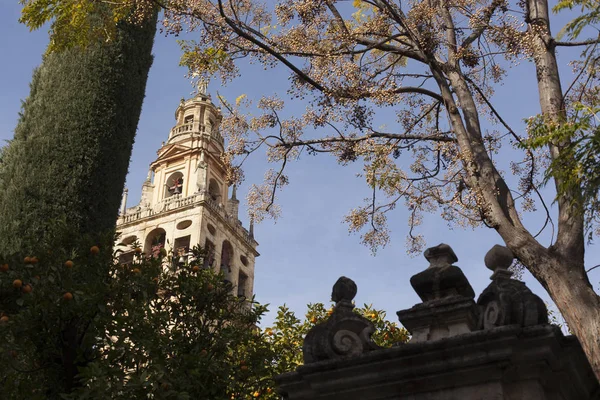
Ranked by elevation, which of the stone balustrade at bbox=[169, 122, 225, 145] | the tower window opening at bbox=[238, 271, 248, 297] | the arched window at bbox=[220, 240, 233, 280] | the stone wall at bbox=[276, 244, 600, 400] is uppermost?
the stone balustrade at bbox=[169, 122, 225, 145]

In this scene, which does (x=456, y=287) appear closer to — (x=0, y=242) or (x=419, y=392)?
(x=419, y=392)

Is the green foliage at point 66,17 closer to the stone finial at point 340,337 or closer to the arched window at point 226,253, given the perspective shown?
the stone finial at point 340,337

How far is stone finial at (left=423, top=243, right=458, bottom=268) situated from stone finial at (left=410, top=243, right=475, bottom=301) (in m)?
0.02

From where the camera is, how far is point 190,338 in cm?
1070

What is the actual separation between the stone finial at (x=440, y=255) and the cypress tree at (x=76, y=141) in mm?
9219

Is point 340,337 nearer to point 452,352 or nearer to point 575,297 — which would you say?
point 452,352

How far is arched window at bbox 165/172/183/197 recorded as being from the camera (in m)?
53.8

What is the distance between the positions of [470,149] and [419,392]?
4584mm

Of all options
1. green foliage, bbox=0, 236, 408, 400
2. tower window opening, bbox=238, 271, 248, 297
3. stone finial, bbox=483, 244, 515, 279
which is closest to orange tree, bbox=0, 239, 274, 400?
green foliage, bbox=0, 236, 408, 400

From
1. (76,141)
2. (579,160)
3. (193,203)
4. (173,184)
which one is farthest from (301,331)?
(173,184)

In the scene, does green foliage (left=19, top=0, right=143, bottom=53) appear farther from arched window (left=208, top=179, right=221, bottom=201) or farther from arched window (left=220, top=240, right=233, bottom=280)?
arched window (left=208, top=179, right=221, bottom=201)

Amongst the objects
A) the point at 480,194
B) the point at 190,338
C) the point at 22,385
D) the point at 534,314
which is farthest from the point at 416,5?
the point at 22,385

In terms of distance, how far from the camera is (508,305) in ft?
17.3

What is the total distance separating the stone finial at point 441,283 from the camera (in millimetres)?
5777
